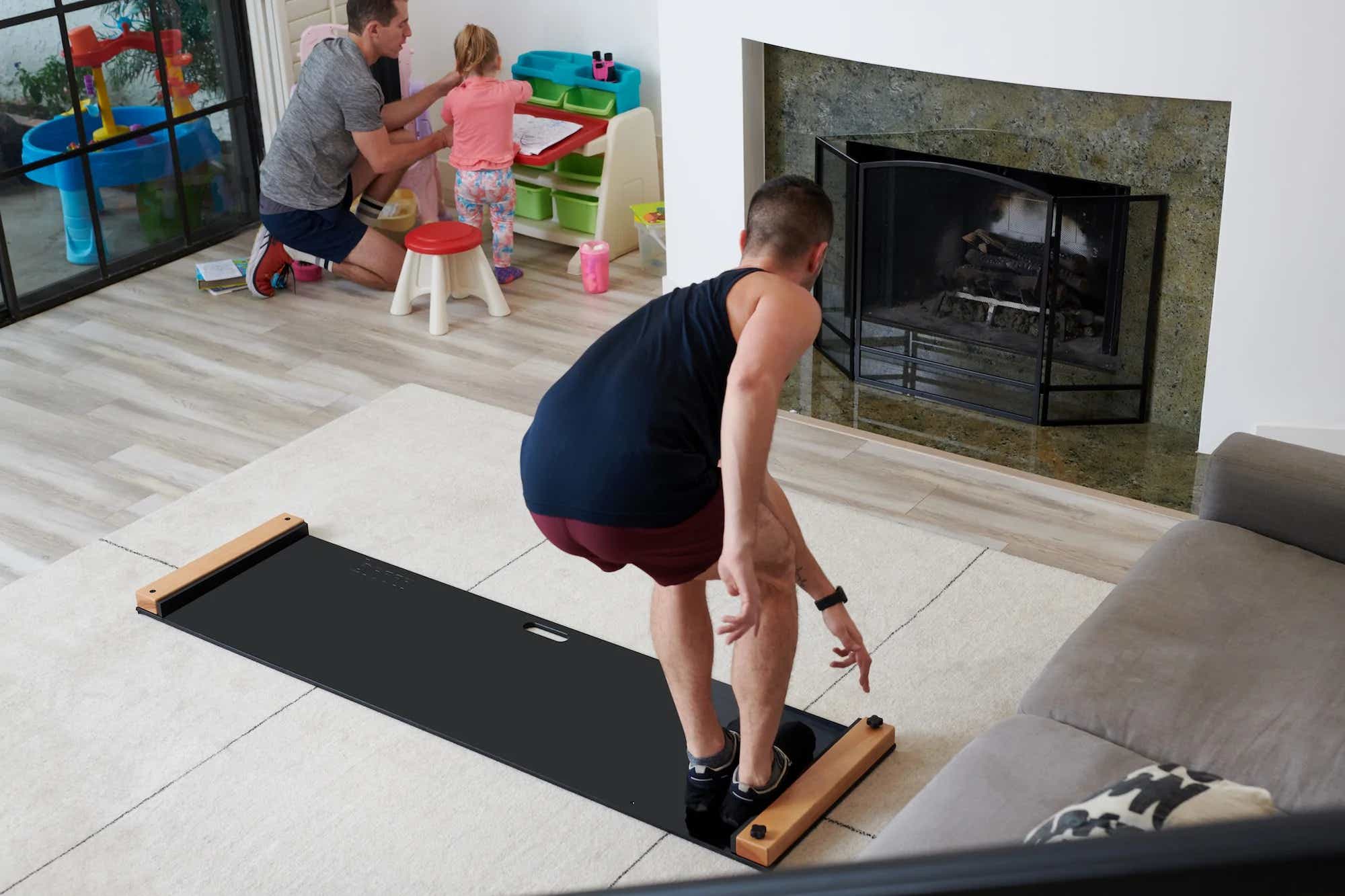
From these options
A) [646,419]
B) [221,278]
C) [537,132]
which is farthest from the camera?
[537,132]

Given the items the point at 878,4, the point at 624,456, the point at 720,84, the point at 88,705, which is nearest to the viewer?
the point at 624,456

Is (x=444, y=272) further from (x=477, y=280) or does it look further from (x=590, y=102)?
(x=590, y=102)

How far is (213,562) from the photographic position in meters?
3.31

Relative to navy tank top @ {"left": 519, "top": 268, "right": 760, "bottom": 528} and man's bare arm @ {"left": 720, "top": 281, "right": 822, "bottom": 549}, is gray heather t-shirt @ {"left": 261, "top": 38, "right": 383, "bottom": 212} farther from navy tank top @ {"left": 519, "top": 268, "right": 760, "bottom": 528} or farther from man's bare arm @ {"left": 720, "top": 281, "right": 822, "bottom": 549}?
man's bare arm @ {"left": 720, "top": 281, "right": 822, "bottom": 549}

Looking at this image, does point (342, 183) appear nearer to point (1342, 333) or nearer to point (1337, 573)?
point (1342, 333)

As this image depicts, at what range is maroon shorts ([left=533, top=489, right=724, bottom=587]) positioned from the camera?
7.09 ft

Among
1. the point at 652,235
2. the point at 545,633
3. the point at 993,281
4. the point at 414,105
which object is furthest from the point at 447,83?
the point at 545,633

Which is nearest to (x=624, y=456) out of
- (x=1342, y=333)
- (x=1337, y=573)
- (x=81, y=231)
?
(x=1337, y=573)

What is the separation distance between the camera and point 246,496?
3.71 m

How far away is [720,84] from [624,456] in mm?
2518

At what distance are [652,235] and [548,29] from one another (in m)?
1.16

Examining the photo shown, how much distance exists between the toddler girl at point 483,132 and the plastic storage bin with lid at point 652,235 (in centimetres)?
47

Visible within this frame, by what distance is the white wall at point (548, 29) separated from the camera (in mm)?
5543

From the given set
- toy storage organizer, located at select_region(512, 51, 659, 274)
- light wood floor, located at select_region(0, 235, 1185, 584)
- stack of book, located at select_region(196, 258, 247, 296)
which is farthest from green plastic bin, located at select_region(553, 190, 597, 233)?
stack of book, located at select_region(196, 258, 247, 296)
